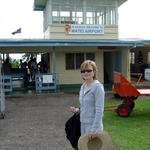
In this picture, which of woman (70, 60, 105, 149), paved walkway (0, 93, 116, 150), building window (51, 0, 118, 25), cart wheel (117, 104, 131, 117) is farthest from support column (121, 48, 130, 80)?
woman (70, 60, 105, 149)

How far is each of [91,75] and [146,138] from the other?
9.88ft

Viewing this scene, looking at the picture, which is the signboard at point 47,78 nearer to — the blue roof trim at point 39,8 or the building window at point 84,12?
the building window at point 84,12

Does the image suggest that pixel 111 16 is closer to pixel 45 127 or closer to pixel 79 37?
pixel 79 37

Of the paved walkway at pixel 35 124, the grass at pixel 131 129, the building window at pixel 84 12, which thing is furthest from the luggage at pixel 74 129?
the building window at pixel 84 12

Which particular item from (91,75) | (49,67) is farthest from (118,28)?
(91,75)

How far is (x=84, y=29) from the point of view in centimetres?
1477

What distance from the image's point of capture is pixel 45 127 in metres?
6.45

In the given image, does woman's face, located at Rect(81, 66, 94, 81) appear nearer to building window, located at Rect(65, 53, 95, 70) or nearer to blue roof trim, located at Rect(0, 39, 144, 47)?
blue roof trim, located at Rect(0, 39, 144, 47)

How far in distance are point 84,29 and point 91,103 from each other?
12.2 metres

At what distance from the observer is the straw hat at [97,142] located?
10.1 ft

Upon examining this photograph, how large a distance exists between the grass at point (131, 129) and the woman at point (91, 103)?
1.95 m

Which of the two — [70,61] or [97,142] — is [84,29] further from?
[97,142]

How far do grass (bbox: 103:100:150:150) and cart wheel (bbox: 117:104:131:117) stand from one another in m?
0.13

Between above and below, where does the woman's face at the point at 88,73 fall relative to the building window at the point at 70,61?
below
